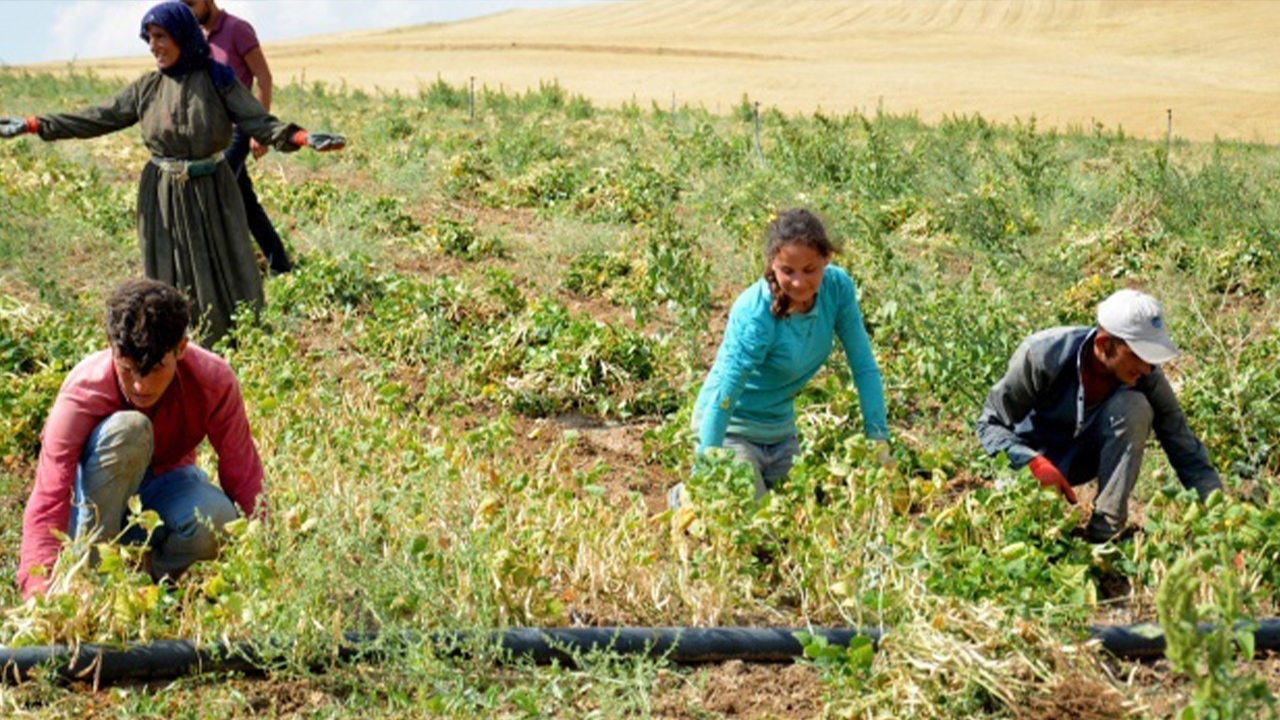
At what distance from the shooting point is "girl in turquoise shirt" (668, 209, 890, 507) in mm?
4352

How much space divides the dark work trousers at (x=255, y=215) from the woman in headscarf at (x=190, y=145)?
878 mm

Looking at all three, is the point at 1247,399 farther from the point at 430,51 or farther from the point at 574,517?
the point at 430,51

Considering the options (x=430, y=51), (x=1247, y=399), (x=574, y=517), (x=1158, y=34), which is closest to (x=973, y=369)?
(x=1247, y=399)

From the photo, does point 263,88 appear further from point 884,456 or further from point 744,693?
point 744,693

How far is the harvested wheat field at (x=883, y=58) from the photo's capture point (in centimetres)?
2720

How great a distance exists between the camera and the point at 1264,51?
35.9m

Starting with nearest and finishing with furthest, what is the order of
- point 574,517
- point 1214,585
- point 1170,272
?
point 1214,585, point 574,517, point 1170,272

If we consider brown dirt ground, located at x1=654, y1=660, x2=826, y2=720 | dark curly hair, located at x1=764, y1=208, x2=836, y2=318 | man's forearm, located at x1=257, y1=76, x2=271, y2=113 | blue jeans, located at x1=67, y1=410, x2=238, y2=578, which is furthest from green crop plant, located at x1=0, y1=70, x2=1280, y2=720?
man's forearm, located at x1=257, y1=76, x2=271, y2=113

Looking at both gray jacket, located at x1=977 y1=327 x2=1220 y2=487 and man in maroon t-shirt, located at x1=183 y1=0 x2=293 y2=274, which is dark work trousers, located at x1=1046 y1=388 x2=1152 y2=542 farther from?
man in maroon t-shirt, located at x1=183 y1=0 x2=293 y2=274

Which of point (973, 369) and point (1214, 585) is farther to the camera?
point (973, 369)

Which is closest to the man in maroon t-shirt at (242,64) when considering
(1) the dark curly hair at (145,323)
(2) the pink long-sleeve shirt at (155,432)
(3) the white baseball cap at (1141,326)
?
(2) the pink long-sleeve shirt at (155,432)

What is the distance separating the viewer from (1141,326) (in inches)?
164

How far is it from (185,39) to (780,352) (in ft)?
9.71

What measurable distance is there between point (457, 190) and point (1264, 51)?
1196 inches
